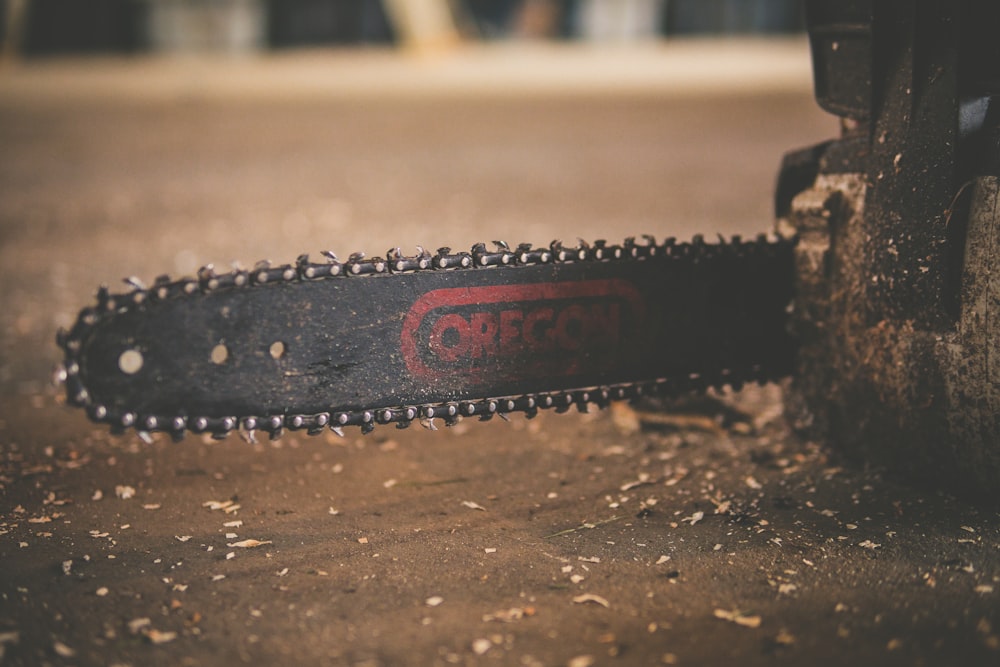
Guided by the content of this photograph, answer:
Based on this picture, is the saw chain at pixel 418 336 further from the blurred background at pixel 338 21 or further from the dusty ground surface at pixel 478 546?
the blurred background at pixel 338 21

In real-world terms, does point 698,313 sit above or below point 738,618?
above

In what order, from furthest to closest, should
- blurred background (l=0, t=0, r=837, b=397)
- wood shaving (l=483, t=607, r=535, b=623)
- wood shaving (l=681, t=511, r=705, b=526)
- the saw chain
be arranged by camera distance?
blurred background (l=0, t=0, r=837, b=397) → wood shaving (l=681, t=511, r=705, b=526) → the saw chain → wood shaving (l=483, t=607, r=535, b=623)

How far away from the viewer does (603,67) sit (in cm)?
1207

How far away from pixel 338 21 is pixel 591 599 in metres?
12.7

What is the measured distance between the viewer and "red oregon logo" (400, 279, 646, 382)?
2.15 m

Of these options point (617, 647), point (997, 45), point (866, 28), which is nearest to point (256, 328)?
point (617, 647)

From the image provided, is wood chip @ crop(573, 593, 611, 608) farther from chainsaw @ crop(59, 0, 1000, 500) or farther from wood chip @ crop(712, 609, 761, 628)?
chainsaw @ crop(59, 0, 1000, 500)

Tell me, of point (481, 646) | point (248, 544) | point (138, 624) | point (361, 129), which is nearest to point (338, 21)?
point (361, 129)

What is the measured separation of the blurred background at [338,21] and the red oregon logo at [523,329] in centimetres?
1139

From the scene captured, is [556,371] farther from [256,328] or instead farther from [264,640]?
[264,640]

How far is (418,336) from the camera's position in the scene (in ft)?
7.06

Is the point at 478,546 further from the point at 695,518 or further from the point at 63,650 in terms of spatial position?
the point at 63,650

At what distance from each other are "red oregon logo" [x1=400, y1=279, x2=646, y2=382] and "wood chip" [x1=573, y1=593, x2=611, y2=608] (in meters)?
0.62

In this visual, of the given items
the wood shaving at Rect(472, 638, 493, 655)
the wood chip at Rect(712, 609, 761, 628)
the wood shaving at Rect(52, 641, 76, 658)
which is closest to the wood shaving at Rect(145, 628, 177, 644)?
the wood shaving at Rect(52, 641, 76, 658)
